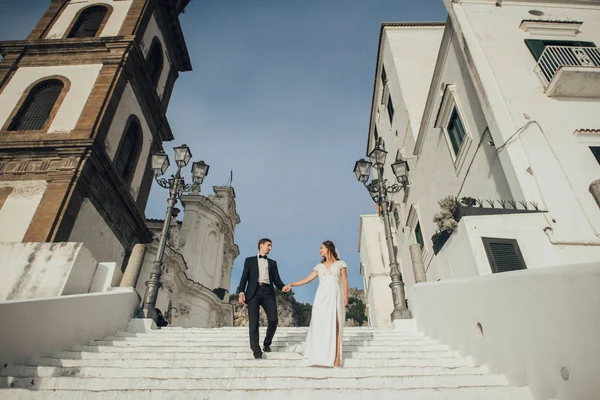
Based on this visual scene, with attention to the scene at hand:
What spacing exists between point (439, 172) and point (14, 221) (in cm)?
1489

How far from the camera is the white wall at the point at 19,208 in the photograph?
35.2 feet

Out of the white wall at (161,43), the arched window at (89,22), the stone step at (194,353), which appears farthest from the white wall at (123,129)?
the stone step at (194,353)

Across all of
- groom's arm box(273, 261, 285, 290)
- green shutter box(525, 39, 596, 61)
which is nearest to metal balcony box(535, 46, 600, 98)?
green shutter box(525, 39, 596, 61)

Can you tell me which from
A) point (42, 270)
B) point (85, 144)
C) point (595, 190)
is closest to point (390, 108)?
point (595, 190)

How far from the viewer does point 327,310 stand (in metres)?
4.95

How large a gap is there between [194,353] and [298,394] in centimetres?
227

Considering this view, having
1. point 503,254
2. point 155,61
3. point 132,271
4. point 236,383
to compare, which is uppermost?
point 155,61

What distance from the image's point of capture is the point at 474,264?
285 inches

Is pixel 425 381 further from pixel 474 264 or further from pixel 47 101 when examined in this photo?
pixel 47 101

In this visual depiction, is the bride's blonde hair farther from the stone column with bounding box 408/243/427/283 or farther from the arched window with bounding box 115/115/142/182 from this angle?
the arched window with bounding box 115/115/142/182

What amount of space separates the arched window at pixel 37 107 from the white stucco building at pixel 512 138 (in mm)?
15163

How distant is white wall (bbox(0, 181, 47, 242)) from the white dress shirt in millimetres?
9193

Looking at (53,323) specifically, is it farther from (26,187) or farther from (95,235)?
(26,187)

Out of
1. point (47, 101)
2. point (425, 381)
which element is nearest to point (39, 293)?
point (425, 381)
